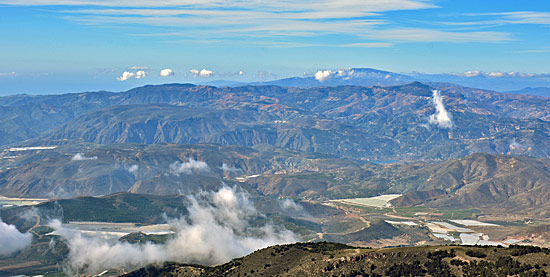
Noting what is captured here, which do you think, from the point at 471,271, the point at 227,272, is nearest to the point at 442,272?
the point at 471,271

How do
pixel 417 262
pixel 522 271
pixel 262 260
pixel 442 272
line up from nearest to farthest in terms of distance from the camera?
pixel 522 271
pixel 442 272
pixel 417 262
pixel 262 260

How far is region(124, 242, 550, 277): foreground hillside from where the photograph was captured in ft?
452

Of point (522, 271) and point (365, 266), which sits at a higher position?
point (522, 271)

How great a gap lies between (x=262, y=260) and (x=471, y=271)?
74.7 metres

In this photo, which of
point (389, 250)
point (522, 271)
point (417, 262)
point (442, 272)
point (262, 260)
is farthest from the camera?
point (262, 260)

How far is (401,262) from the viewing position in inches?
6152

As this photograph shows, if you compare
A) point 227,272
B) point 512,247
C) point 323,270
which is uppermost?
point 512,247

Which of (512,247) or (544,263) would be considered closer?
(544,263)

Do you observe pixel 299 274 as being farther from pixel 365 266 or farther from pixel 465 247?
pixel 465 247

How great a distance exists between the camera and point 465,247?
6196 inches

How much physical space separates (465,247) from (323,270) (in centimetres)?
3971

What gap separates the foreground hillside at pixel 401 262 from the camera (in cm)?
13788

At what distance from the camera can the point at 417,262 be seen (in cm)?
15275

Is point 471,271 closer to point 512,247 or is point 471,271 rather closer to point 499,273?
point 499,273
